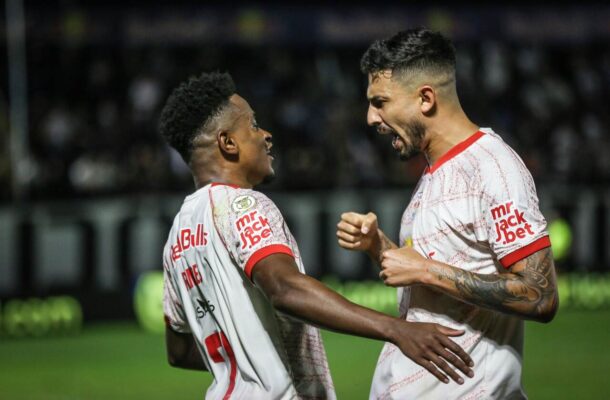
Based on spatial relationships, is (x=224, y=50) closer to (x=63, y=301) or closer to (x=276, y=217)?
(x=63, y=301)

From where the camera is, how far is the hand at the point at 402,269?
406 centimetres

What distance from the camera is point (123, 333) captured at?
46.6 ft

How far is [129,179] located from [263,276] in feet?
37.1

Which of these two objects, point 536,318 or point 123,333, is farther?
point 123,333

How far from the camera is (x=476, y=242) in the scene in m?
4.25

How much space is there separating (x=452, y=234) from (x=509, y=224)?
0.90 ft

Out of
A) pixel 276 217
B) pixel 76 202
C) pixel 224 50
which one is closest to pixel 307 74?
pixel 224 50

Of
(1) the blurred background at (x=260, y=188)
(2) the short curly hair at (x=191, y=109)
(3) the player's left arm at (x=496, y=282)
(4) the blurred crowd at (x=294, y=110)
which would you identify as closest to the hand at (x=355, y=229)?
(3) the player's left arm at (x=496, y=282)

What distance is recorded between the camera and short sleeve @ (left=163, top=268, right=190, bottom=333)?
188 inches

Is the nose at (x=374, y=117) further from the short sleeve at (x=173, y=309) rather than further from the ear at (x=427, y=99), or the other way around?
the short sleeve at (x=173, y=309)

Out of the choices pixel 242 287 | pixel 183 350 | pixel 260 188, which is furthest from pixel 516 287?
pixel 260 188

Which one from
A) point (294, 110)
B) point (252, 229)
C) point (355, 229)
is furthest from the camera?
point (294, 110)

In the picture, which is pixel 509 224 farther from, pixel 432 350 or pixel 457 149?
pixel 432 350

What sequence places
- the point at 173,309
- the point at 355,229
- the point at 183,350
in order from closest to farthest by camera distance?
the point at 355,229 < the point at 173,309 < the point at 183,350
